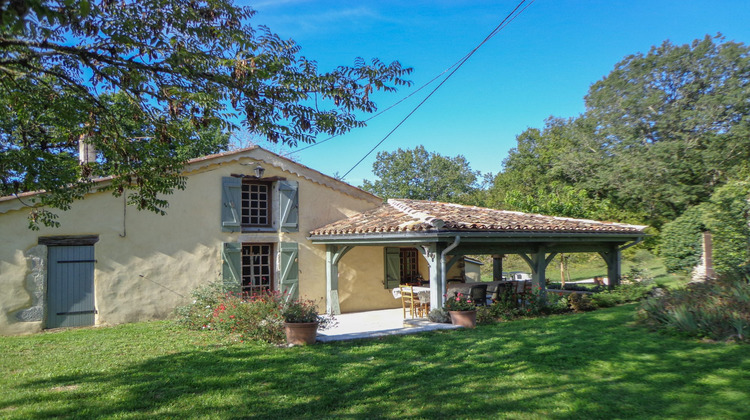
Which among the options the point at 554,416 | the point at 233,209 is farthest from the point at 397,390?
the point at 233,209

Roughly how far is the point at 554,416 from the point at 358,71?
435 cm

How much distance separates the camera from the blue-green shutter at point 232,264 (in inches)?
456

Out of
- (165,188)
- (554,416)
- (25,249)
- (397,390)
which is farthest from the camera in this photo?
(25,249)

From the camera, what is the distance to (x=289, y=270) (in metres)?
12.2

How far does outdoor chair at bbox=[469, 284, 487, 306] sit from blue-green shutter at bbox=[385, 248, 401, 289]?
335 cm

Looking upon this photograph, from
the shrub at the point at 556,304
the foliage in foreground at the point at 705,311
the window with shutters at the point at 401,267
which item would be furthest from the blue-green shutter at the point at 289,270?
the foliage in foreground at the point at 705,311

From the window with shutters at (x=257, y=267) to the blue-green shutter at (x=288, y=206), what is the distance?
783 mm

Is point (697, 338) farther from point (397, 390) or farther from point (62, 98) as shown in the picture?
point (62, 98)

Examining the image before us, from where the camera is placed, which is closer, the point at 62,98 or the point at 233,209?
the point at 62,98

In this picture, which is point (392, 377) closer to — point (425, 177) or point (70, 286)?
point (70, 286)

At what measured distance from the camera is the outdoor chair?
35.6ft

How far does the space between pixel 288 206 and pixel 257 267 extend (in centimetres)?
183

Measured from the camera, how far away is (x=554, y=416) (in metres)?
4.58

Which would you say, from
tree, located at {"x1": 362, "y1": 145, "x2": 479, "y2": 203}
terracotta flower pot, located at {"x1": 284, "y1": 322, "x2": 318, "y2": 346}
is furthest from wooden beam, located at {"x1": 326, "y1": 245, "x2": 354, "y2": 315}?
tree, located at {"x1": 362, "y1": 145, "x2": 479, "y2": 203}
